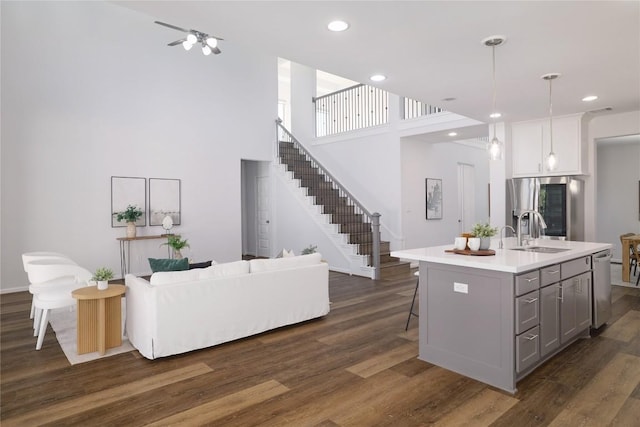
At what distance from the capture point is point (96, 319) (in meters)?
3.67

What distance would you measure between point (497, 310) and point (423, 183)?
618cm

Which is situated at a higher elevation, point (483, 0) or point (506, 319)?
point (483, 0)

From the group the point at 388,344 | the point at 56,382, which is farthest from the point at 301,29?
the point at 56,382

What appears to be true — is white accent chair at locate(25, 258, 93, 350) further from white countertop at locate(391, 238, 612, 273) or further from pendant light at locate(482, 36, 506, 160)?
pendant light at locate(482, 36, 506, 160)

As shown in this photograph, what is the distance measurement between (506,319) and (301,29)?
2723mm

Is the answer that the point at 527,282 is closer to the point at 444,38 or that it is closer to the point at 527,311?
the point at 527,311

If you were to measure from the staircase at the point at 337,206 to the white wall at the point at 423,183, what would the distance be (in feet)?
2.84

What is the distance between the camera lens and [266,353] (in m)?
3.64

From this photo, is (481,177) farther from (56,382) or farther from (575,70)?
(56,382)

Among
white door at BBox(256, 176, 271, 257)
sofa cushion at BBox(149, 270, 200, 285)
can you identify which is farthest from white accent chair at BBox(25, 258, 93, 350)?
white door at BBox(256, 176, 271, 257)

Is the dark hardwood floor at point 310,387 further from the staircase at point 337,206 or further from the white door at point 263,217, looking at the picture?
the white door at point 263,217

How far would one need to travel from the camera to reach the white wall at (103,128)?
6266mm

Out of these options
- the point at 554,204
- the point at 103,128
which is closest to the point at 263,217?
the point at 103,128

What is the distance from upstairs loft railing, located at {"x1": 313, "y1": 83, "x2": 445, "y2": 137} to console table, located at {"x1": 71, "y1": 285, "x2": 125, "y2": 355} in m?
6.60
